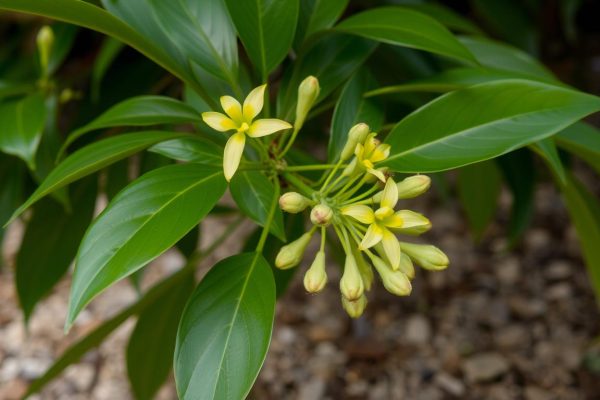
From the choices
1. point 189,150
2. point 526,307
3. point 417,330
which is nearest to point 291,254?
point 189,150

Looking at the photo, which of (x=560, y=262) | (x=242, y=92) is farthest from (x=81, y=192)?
(x=560, y=262)

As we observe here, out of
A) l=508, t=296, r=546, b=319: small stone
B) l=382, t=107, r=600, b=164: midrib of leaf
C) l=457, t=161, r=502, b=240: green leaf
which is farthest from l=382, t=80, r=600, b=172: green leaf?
l=508, t=296, r=546, b=319: small stone

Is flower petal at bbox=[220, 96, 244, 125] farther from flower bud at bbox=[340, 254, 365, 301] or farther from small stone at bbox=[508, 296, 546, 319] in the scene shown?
small stone at bbox=[508, 296, 546, 319]

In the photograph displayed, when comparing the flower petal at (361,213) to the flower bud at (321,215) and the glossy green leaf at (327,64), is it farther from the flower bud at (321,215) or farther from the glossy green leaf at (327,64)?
the glossy green leaf at (327,64)

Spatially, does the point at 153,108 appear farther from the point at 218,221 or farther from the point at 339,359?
the point at 218,221

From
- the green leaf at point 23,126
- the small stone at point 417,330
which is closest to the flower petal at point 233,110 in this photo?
the green leaf at point 23,126
